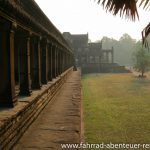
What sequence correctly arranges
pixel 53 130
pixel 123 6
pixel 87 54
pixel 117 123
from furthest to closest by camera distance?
pixel 87 54
pixel 117 123
pixel 53 130
pixel 123 6

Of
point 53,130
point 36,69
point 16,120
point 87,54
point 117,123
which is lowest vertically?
point 117,123

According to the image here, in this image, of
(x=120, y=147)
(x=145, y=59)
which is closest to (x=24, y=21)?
(x=120, y=147)

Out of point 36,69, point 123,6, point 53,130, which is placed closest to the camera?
point 123,6

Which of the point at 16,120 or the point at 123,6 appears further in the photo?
the point at 16,120

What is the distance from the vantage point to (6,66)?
566cm

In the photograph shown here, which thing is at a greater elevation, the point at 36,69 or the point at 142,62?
the point at 142,62

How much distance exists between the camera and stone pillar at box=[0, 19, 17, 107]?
5555 mm

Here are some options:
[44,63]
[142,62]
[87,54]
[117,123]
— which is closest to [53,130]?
[117,123]

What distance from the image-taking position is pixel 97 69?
5391 cm

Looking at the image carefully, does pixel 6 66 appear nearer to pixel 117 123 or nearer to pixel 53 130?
pixel 53 130

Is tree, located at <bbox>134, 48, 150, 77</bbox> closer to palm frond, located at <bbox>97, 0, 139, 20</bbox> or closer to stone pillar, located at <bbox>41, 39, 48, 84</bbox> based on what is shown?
stone pillar, located at <bbox>41, 39, 48, 84</bbox>

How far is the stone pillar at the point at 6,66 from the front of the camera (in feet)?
18.2

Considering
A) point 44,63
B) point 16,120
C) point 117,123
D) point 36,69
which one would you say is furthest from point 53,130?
point 44,63

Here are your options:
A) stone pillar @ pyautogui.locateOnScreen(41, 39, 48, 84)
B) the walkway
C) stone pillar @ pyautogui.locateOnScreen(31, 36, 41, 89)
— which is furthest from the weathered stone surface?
stone pillar @ pyautogui.locateOnScreen(41, 39, 48, 84)
